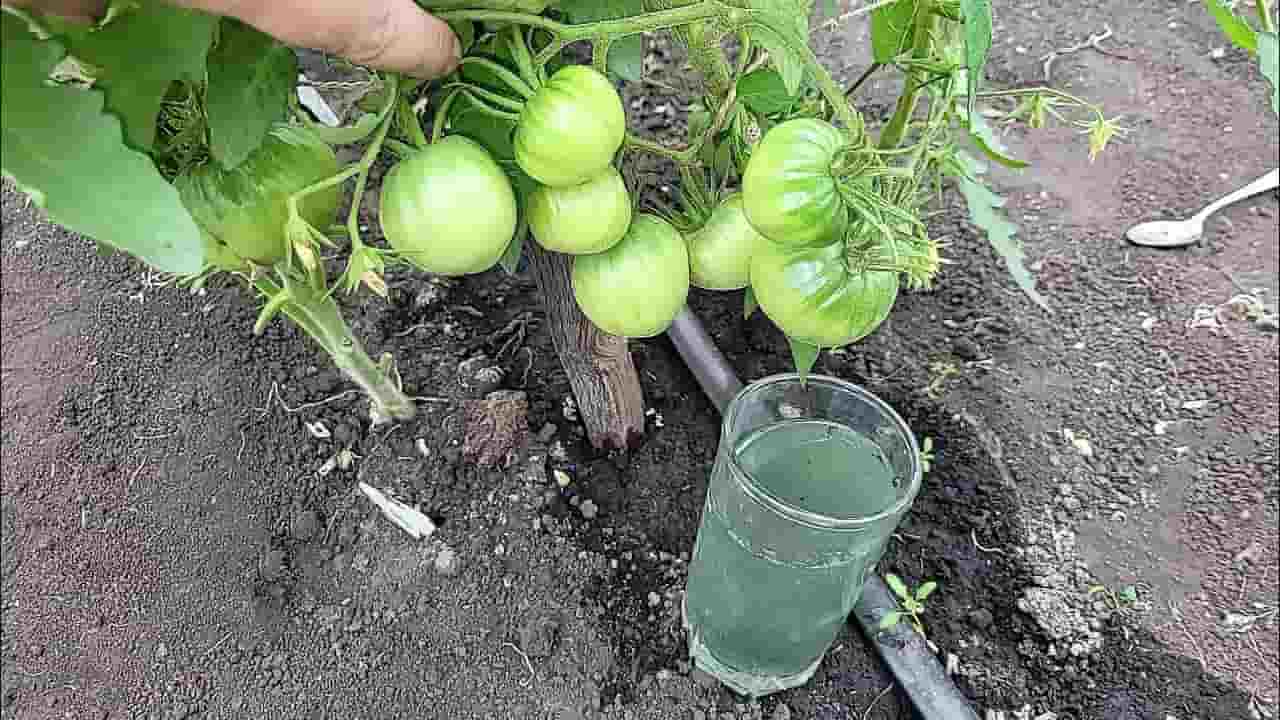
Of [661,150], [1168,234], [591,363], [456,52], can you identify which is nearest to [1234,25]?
[661,150]

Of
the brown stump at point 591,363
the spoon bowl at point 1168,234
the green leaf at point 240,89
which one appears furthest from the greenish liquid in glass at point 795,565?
the spoon bowl at point 1168,234

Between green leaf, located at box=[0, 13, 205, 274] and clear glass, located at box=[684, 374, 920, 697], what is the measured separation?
63 centimetres

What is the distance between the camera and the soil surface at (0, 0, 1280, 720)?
1.27 m

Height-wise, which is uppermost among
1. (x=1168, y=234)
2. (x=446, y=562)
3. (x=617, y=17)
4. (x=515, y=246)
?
(x=617, y=17)

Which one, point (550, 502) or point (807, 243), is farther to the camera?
point (550, 502)

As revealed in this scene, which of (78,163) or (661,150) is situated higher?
(78,163)

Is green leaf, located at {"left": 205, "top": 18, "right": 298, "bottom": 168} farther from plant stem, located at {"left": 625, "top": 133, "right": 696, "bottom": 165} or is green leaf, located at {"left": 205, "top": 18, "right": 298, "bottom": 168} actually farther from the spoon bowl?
the spoon bowl

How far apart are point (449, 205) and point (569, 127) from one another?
0.10 meters

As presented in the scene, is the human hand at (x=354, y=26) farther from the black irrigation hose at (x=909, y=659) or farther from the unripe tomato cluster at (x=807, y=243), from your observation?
the black irrigation hose at (x=909, y=659)

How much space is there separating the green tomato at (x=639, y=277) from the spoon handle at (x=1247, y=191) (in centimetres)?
144

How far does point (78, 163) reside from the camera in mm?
463

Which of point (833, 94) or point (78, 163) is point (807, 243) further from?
point (78, 163)

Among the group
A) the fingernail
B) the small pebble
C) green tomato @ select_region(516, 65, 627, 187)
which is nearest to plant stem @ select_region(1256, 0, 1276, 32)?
green tomato @ select_region(516, 65, 627, 187)

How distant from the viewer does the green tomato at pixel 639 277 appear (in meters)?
0.77
